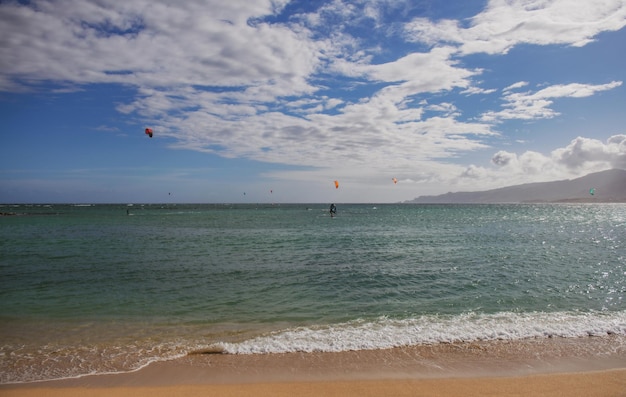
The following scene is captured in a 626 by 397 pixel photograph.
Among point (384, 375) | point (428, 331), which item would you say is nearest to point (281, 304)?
point (428, 331)

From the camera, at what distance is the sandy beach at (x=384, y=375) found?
632 centimetres

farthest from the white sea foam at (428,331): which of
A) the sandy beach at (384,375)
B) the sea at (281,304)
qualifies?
the sandy beach at (384,375)

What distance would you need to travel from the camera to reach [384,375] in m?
6.96

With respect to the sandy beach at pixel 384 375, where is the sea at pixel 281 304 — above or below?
below

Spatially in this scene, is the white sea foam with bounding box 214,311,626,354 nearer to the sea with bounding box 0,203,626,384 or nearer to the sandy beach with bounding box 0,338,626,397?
the sea with bounding box 0,203,626,384

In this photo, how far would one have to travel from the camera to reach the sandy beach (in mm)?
6320

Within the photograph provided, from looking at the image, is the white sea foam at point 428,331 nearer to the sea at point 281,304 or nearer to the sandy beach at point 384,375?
the sea at point 281,304

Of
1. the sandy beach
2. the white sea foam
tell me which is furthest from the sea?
the sandy beach

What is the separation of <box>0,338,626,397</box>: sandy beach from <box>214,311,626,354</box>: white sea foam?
15.9 inches

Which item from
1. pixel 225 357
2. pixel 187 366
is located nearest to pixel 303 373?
pixel 225 357

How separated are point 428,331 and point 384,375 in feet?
9.90

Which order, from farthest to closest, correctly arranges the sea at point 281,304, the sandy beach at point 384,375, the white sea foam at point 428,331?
the sea at point 281,304, the white sea foam at point 428,331, the sandy beach at point 384,375

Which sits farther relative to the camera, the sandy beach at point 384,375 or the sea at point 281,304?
the sea at point 281,304

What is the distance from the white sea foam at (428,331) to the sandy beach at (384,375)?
0.40 metres
